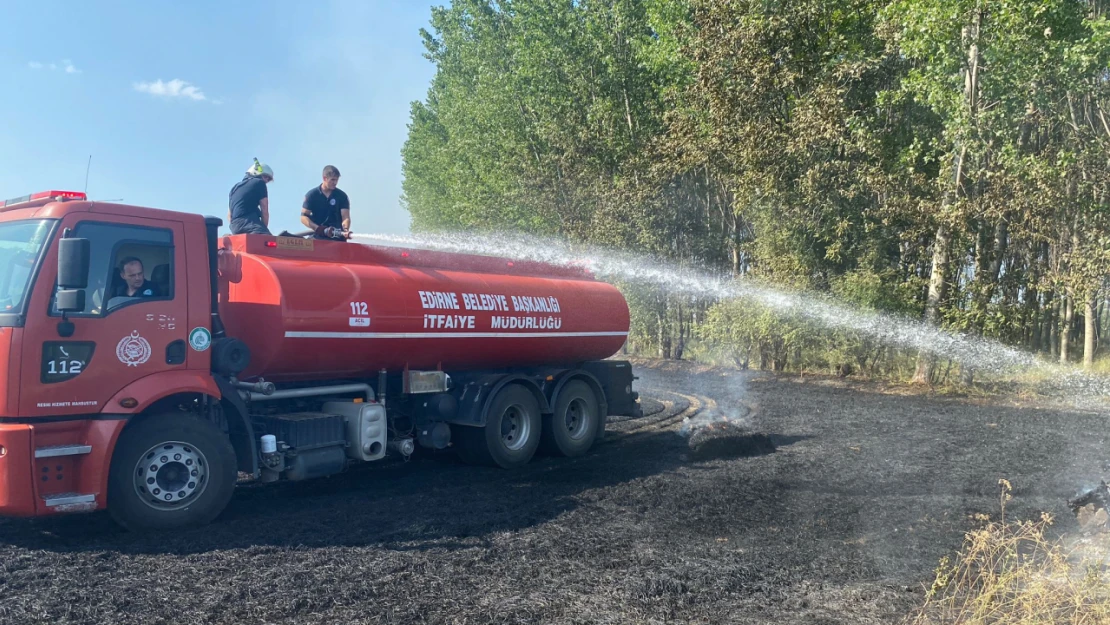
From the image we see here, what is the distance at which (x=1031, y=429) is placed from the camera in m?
12.5

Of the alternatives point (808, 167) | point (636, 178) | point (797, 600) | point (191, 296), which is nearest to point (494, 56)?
point (636, 178)

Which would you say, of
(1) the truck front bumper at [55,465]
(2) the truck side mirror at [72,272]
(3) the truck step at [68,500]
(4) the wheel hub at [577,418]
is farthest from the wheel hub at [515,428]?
(2) the truck side mirror at [72,272]

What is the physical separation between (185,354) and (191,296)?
1.59 ft

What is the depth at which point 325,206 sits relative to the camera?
9.58m

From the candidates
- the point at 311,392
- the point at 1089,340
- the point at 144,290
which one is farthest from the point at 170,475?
the point at 1089,340

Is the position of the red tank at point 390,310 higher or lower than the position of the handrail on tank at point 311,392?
higher

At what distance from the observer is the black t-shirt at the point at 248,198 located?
859 cm

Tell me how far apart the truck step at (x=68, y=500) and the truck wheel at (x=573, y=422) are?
5.57 meters

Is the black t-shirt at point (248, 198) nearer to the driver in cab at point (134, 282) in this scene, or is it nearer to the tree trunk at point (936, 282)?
the driver in cab at point (134, 282)

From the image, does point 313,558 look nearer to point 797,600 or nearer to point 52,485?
point 52,485

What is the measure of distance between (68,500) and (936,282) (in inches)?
651

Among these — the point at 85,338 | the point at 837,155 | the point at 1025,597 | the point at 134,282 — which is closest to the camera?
the point at 1025,597

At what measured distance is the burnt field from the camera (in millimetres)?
5191

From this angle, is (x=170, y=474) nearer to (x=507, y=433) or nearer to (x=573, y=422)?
(x=507, y=433)
